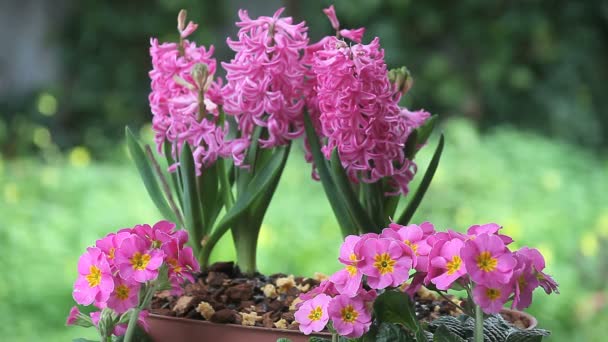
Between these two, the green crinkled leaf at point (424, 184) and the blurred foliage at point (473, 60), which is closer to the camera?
the green crinkled leaf at point (424, 184)

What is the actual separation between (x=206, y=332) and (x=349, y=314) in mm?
204

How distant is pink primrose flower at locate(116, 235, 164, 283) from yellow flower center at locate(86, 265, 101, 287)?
0.11ft

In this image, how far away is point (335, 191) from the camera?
109 cm

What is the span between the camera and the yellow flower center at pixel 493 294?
77cm

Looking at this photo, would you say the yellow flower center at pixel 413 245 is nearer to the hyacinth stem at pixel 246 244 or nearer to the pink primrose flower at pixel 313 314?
the pink primrose flower at pixel 313 314

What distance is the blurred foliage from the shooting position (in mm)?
5656

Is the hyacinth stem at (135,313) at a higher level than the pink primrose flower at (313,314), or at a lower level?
higher

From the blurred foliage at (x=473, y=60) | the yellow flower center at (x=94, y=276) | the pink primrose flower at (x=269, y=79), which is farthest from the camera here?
the blurred foliage at (x=473, y=60)

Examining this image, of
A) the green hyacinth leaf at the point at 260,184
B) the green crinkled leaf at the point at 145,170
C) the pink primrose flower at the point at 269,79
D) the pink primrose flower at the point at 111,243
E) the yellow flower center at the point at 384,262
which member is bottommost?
the yellow flower center at the point at 384,262

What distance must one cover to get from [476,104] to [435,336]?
5.10m

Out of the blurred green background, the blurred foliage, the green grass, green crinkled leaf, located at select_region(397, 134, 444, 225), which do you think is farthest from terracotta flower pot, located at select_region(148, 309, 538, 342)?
the blurred foliage

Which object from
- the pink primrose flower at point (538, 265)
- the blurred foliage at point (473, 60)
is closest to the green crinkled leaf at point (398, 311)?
the pink primrose flower at point (538, 265)

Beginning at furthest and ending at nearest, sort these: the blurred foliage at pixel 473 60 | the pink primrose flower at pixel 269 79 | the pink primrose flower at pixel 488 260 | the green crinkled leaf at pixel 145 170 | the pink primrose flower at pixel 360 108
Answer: the blurred foliage at pixel 473 60 < the green crinkled leaf at pixel 145 170 < the pink primrose flower at pixel 269 79 < the pink primrose flower at pixel 360 108 < the pink primrose flower at pixel 488 260

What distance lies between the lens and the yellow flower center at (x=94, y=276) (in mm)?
871
